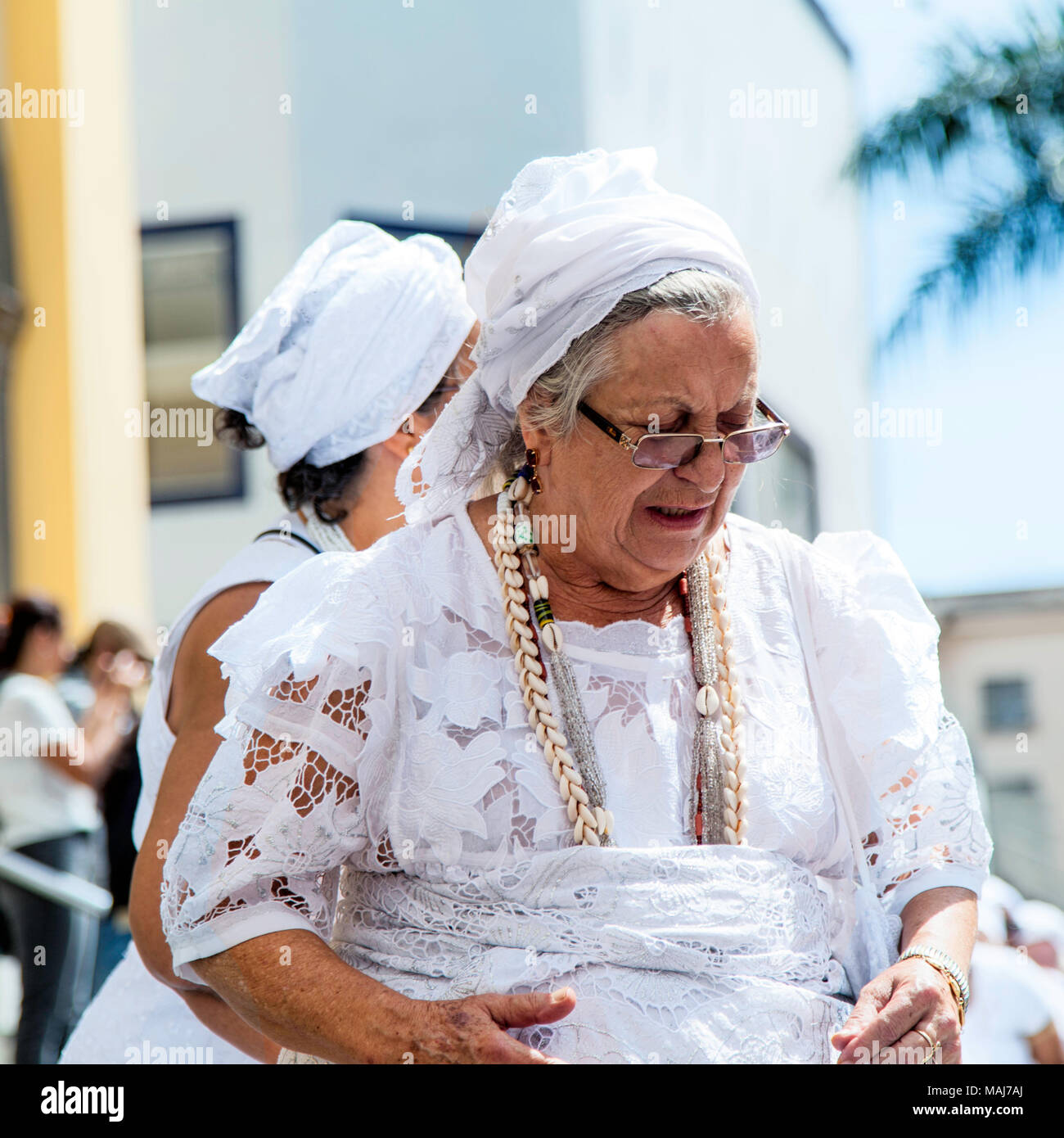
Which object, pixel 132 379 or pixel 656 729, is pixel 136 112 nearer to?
pixel 132 379

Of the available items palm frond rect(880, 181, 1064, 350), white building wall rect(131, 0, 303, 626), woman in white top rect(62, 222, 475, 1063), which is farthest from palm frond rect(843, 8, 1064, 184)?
woman in white top rect(62, 222, 475, 1063)

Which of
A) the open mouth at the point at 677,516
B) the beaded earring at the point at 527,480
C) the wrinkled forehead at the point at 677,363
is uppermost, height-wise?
the wrinkled forehead at the point at 677,363

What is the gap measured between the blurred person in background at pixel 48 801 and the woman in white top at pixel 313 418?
3.31 m

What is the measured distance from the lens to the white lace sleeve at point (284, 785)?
205cm

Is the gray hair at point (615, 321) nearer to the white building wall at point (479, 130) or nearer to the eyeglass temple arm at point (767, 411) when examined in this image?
the eyeglass temple arm at point (767, 411)

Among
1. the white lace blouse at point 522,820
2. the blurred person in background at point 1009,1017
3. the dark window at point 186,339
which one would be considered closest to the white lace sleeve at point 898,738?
the white lace blouse at point 522,820

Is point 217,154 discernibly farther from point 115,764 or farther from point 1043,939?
point 1043,939

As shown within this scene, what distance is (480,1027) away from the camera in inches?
73.9

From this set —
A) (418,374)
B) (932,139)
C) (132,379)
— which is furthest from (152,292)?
(418,374)

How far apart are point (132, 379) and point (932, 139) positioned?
292 inches

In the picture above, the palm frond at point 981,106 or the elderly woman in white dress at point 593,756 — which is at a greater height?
the palm frond at point 981,106

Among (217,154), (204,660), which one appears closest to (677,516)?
(204,660)

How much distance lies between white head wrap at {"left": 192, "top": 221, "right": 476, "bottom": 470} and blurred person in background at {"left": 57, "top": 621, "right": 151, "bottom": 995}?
123 inches

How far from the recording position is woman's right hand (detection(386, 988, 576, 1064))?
186 cm
